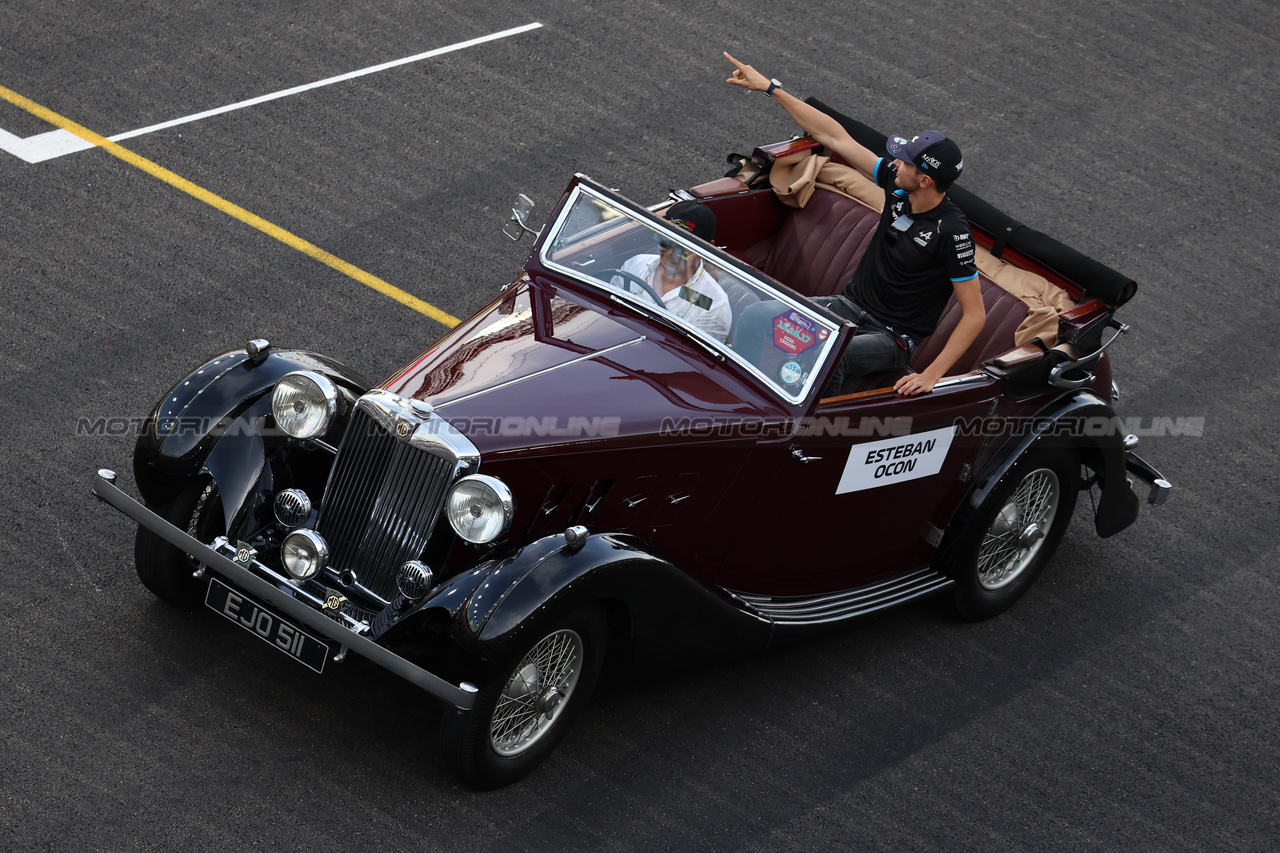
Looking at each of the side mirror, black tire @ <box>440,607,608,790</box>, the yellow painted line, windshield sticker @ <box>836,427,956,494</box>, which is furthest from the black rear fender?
the yellow painted line

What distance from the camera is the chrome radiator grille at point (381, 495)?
5.09 meters

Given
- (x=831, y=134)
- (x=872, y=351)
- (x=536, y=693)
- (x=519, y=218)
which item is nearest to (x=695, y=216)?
(x=831, y=134)

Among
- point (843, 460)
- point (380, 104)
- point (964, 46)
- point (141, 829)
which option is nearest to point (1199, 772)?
point (843, 460)

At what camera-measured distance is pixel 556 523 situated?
5242mm

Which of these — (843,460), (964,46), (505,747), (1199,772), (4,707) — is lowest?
(4,707)

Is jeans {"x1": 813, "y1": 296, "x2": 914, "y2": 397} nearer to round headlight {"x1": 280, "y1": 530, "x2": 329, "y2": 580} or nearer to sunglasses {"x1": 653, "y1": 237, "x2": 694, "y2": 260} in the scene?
sunglasses {"x1": 653, "y1": 237, "x2": 694, "y2": 260}

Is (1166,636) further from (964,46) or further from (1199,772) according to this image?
(964,46)

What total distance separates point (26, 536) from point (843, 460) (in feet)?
11.6

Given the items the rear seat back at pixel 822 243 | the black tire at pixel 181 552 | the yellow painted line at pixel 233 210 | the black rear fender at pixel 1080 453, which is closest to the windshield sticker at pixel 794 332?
the black rear fender at pixel 1080 453

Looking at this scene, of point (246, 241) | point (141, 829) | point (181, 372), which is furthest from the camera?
point (246, 241)

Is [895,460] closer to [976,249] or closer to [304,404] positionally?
[976,249]

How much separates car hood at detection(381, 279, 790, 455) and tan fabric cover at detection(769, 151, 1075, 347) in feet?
5.65

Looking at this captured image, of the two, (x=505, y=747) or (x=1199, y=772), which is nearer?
(x=505, y=747)

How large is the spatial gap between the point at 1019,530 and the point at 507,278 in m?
3.45
